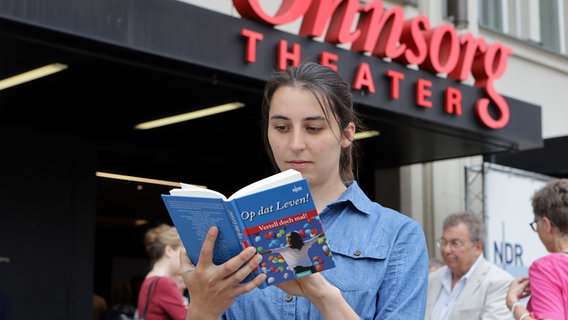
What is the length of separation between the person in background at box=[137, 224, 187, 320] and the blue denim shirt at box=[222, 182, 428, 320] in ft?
12.0

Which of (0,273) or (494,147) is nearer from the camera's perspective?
(0,273)

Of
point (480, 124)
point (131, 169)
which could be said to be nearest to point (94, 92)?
point (131, 169)

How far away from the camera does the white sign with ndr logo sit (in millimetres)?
10266

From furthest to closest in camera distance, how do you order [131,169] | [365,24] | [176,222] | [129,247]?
[129,247] → [131,169] → [365,24] → [176,222]

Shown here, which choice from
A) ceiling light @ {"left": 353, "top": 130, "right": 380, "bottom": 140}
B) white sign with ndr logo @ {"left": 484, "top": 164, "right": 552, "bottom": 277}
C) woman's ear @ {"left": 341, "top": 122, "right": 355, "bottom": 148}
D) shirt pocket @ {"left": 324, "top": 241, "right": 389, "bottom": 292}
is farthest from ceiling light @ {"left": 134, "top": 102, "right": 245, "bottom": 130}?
shirt pocket @ {"left": 324, "top": 241, "right": 389, "bottom": 292}

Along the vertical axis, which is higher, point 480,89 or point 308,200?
point 480,89

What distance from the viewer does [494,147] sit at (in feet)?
34.9

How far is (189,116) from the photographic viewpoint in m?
9.41

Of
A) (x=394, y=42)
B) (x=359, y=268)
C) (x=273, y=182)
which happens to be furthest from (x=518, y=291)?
(x=394, y=42)

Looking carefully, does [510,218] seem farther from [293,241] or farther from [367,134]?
[293,241]

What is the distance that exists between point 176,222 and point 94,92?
6.20 m

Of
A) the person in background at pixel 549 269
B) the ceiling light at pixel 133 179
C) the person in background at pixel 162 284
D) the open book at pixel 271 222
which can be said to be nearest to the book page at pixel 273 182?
the open book at pixel 271 222

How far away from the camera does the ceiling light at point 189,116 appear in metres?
8.90

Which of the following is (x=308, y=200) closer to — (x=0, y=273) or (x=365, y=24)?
(x=365, y=24)
